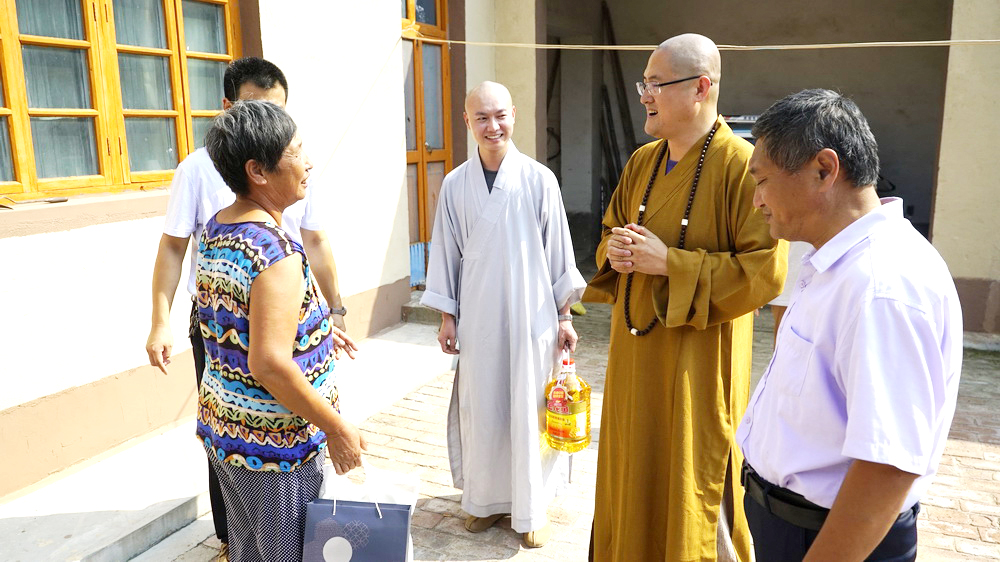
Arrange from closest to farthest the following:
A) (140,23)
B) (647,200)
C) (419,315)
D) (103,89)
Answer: (647,200) → (103,89) → (140,23) → (419,315)

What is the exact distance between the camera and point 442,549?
129 inches

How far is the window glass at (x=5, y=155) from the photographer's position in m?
3.59

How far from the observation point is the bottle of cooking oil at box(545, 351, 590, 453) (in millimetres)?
3191

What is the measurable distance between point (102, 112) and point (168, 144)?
19.4 inches

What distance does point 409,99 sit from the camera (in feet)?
22.9

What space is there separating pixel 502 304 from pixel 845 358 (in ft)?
6.58

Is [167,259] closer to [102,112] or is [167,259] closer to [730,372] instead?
[102,112]

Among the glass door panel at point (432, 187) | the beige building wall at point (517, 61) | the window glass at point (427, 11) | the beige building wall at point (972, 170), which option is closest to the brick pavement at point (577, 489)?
the beige building wall at point (972, 170)

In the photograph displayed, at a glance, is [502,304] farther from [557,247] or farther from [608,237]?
[608,237]

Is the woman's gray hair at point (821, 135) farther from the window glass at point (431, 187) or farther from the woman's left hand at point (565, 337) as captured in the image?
the window glass at point (431, 187)

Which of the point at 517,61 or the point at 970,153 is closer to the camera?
the point at 970,153

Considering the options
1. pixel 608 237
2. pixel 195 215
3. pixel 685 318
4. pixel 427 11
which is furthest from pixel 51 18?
pixel 427 11

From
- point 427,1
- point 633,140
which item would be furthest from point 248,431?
point 633,140

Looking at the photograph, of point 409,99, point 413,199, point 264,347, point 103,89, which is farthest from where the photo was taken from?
point 413,199
